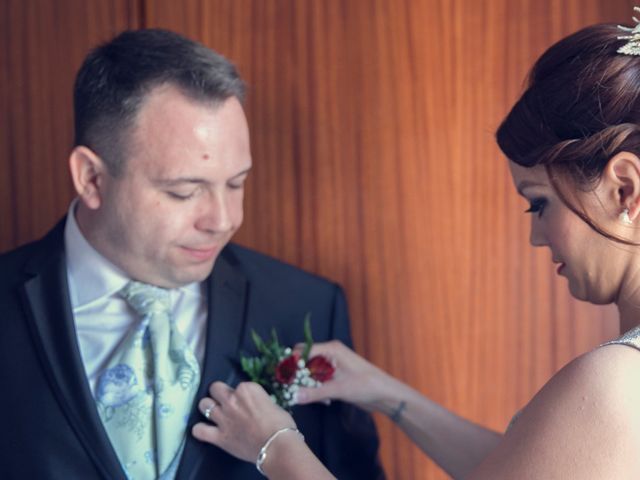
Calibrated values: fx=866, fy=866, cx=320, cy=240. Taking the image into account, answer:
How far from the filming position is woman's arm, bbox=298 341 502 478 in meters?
1.66

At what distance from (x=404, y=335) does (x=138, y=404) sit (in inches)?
25.5

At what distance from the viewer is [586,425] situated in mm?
1013

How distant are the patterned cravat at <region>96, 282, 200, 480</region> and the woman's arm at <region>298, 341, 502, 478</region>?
233 millimetres

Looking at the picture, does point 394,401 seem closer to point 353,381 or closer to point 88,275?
point 353,381

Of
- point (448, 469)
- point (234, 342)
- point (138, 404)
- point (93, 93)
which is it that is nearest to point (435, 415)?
point (448, 469)

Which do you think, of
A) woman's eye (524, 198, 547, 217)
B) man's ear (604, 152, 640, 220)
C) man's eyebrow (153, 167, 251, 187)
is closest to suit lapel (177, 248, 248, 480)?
man's eyebrow (153, 167, 251, 187)

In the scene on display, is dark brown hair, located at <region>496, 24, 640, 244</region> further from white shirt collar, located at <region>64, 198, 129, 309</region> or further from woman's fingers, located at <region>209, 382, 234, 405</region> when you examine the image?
white shirt collar, located at <region>64, 198, 129, 309</region>

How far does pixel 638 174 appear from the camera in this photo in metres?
1.12

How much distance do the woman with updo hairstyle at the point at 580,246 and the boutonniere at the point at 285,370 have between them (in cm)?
11

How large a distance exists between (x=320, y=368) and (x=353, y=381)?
10 cm

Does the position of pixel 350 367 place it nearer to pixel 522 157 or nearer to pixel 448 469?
pixel 448 469

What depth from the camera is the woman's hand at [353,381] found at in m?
1.70

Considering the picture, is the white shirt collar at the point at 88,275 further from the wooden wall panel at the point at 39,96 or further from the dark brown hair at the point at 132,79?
the wooden wall panel at the point at 39,96

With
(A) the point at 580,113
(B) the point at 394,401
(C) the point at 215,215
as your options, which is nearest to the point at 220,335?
(C) the point at 215,215
